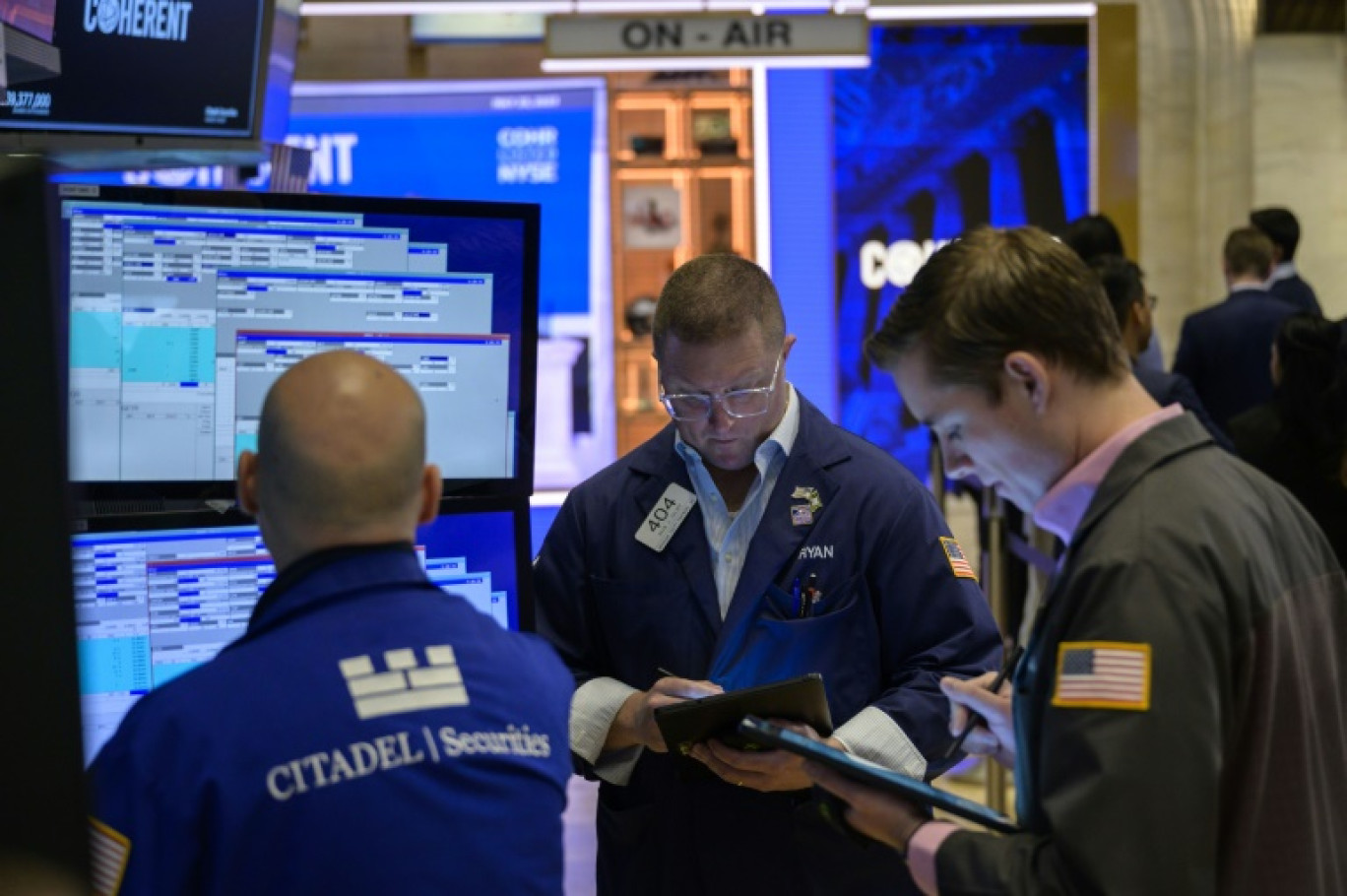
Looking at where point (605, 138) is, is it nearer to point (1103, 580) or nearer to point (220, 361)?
point (220, 361)

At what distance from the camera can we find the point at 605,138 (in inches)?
320

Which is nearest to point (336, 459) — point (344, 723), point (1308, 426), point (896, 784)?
point (344, 723)

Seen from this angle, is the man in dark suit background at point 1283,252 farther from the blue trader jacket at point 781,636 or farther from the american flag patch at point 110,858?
the american flag patch at point 110,858

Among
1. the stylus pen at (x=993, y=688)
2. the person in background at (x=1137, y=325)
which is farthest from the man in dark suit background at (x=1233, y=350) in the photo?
the stylus pen at (x=993, y=688)

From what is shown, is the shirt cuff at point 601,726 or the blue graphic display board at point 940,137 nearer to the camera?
the shirt cuff at point 601,726

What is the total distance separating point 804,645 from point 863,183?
248 inches

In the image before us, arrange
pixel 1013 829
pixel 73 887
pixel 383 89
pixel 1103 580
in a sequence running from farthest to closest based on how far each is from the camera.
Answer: pixel 383 89, pixel 1013 829, pixel 1103 580, pixel 73 887

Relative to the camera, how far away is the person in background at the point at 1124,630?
5.08ft

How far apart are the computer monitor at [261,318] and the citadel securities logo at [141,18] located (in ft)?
1.84

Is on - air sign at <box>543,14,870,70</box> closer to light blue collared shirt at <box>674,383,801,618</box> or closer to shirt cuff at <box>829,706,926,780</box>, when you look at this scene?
light blue collared shirt at <box>674,383,801,618</box>

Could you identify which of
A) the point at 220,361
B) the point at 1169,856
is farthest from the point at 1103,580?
the point at 220,361

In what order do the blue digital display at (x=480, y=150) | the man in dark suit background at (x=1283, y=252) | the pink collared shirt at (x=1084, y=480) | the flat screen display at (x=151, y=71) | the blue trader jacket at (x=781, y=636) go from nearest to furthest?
the pink collared shirt at (x=1084, y=480)
the blue trader jacket at (x=781, y=636)
the flat screen display at (x=151, y=71)
the man in dark suit background at (x=1283, y=252)
the blue digital display at (x=480, y=150)

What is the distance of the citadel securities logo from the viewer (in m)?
2.70

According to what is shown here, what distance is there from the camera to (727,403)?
256 centimetres
